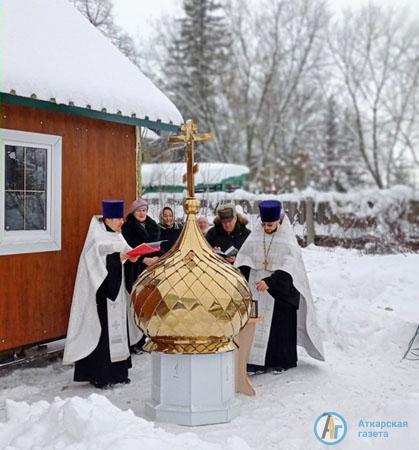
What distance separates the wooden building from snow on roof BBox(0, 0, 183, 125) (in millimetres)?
13

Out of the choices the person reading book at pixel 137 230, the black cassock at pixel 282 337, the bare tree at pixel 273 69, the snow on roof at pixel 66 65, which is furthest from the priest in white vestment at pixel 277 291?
the bare tree at pixel 273 69

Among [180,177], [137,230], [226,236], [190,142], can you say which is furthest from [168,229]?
[180,177]

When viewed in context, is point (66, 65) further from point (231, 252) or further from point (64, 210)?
point (231, 252)

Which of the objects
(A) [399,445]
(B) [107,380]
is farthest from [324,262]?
(A) [399,445]

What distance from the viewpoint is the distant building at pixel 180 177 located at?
54.5 feet

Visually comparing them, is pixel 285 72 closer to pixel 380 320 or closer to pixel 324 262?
pixel 324 262

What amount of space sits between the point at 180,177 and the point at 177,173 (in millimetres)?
264

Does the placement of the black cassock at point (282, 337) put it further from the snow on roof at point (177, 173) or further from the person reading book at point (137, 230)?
the snow on roof at point (177, 173)

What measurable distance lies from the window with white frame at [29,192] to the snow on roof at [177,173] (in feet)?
27.1

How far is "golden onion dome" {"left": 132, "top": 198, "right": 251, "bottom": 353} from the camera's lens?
487 centimetres

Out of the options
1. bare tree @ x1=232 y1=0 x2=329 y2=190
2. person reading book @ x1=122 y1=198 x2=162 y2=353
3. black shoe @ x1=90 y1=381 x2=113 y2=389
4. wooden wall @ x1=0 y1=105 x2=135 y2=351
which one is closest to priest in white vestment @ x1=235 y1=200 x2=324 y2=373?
person reading book @ x1=122 y1=198 x2=162 y2=353

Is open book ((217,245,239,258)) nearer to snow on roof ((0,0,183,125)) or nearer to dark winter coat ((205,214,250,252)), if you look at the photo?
dark winter coat ((205,214,250,252))

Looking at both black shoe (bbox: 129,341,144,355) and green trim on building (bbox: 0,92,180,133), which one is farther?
black shoe (bbox: 129,341,144,355)

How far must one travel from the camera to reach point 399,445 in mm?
4414
